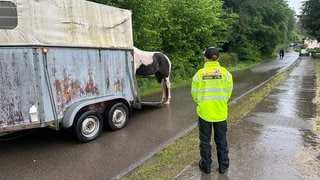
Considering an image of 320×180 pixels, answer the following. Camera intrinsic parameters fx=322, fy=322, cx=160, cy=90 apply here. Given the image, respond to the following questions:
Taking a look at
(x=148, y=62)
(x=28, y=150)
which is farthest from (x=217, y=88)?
(x=148, y=62)

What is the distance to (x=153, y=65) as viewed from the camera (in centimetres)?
1020

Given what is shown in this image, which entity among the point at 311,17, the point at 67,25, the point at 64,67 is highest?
the point at 311,17

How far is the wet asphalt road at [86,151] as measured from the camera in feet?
17.4

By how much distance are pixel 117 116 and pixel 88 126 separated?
1004 mm

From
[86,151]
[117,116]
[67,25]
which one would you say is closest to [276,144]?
[117,116]

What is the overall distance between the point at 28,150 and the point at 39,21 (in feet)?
8.28

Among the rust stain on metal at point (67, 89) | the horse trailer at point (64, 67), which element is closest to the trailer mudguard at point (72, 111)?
the horse trailer at point (64, 67)

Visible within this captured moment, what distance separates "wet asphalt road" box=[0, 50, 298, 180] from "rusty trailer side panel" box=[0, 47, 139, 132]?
0.64m

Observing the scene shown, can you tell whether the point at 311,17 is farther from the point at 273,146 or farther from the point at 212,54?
the point at 212,54

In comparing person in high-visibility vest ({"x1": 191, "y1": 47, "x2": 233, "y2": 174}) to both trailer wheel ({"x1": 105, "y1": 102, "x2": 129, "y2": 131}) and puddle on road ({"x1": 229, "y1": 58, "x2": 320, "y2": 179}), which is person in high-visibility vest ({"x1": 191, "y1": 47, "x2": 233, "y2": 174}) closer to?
puddle on road ({"x1": 229, "y1": 58, "x2": 320, "y2": 179})

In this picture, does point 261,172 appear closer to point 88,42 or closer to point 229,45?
point 88,42

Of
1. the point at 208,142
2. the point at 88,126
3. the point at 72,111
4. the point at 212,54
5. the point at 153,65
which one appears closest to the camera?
the point at 212,54

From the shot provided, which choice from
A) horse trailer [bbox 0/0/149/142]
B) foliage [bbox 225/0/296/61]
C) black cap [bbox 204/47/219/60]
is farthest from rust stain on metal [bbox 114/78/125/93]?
foliage [bbox 225/0/296/61]

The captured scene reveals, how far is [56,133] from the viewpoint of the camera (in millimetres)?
7508
